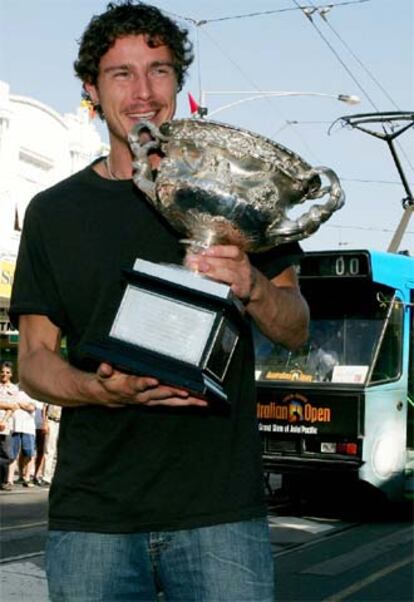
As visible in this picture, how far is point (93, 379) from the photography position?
2508 mm

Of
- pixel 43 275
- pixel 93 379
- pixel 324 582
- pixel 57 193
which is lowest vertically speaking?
pixel 324 582

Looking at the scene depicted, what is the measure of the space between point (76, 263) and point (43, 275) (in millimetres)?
109

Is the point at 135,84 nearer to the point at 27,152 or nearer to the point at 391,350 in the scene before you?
the point at 391,350

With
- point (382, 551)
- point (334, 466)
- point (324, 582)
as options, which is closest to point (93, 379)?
point (324, 582)

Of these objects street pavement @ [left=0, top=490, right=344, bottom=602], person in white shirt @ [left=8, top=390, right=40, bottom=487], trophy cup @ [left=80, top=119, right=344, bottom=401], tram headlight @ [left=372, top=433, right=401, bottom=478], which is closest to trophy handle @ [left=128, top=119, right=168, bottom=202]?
trophy cup @ [left=80, top=119, right=344, bottom=401]

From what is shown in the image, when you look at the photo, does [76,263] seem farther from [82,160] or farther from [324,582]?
[82,160]

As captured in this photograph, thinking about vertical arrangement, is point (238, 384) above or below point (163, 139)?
below

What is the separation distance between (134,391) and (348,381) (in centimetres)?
968

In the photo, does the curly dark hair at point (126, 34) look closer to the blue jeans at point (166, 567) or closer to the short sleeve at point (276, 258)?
the short sleeve at point (276, 258)

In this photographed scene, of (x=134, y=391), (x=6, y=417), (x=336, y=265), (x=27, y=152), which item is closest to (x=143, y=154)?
(x=134, y=391)

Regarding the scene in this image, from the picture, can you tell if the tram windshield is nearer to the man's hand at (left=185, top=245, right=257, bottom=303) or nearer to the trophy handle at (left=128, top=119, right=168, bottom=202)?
the trophy handle at (left=128, top=119, right=168, bottom=202)

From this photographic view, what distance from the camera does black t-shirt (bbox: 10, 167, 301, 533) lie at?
2.56 metres

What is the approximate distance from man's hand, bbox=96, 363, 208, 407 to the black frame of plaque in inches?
0.7

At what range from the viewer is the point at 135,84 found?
2873 millimetres
